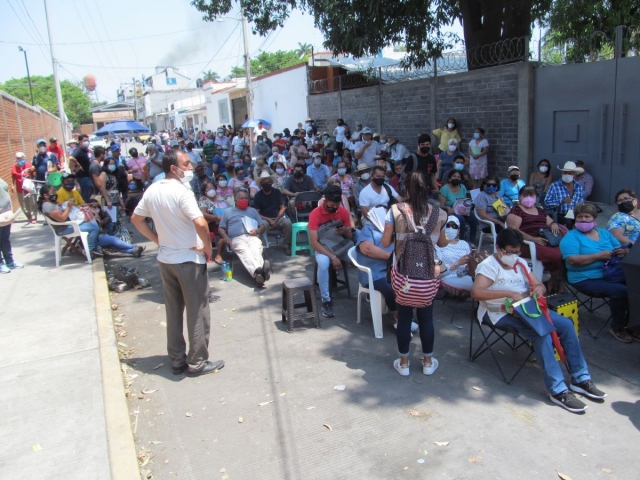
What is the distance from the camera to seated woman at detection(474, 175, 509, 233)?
7203mm

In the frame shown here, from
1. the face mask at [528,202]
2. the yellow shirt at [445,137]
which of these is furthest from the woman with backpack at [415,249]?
the yellow shirt at [445,137]

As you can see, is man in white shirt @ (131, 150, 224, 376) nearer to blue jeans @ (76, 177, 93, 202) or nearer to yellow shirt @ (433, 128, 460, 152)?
blue jeans @ (76, 177, 93, 202)

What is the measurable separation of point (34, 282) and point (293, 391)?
490cm

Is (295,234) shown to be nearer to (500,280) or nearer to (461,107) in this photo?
(500,280)

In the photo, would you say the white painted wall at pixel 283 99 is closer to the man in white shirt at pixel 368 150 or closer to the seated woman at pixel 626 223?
the man in white shirt at pixel 368 150

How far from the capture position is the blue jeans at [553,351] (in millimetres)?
3885

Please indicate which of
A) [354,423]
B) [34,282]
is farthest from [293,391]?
[34,282]

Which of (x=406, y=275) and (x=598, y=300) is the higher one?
(x=406, y=275)

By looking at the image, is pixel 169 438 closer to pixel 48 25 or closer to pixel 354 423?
pixel 354 423

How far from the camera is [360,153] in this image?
13.2 m

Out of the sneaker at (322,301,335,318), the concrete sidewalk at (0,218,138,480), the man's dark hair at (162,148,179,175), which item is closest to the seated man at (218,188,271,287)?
the sneaker at (322,301,335,318)

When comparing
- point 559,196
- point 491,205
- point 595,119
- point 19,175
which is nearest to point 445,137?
point 595,119

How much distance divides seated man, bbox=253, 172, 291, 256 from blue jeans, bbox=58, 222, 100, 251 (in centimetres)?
253

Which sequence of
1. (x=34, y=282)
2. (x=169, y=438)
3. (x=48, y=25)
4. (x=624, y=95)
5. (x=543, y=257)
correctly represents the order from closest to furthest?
(x=169, y=438) < (x=543, y=257) < (x=34, y=282) < (x=624, y=95) < (x=48, y=25)
